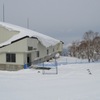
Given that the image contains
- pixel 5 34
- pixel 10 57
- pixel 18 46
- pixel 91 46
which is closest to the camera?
pixel 18 46

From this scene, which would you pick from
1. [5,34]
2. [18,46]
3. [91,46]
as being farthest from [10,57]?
[91,46]

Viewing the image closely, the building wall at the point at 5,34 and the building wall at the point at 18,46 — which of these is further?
the building wall at the point at 5,34

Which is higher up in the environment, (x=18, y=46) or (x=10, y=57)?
(x=18, y=46)

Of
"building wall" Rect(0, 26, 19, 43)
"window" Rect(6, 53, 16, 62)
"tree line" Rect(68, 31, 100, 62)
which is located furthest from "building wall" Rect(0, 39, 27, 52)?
"tree line" Rect(68, 31, 100, 62)

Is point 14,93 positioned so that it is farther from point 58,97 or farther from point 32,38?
point 32,38

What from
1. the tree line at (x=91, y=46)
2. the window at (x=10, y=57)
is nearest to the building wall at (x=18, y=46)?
the window at (x=10, y=57)

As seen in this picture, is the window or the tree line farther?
the tree line

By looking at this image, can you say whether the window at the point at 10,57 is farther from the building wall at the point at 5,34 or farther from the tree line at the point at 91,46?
the tree line at the point at 91,46

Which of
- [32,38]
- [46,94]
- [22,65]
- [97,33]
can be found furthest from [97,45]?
[46,94]

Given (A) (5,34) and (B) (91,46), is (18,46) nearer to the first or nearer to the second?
(A) (5,34)

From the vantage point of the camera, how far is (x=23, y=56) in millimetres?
23781

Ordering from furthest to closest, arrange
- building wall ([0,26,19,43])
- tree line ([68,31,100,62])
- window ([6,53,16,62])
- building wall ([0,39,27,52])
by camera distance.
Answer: tree line ([68,31,100,62]) → building wall ([0,26,19,43]) → window ([6,53,16,62]) → building wall ([0,39,27,52])

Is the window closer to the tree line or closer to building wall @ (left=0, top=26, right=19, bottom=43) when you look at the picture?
building wall @ (left=0, top=26, right=19, bottom=43)

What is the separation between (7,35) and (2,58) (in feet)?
13.7
